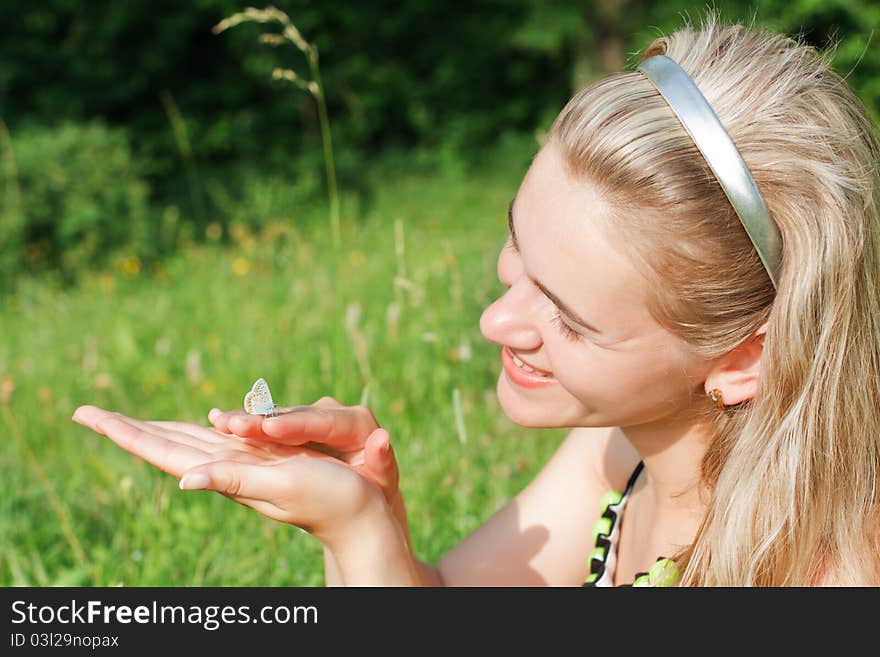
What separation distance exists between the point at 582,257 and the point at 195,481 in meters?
0.58

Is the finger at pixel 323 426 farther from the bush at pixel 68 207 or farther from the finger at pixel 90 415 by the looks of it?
the bush at pixel 68 207

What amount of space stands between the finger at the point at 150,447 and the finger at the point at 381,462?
0.24 meters

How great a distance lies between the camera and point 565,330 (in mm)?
1391

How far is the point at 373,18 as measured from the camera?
1184 centimetres

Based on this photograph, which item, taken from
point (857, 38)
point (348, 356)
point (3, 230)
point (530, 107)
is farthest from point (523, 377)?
point (530, 107)

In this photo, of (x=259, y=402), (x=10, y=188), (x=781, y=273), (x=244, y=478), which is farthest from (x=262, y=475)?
(x=10, y=188)

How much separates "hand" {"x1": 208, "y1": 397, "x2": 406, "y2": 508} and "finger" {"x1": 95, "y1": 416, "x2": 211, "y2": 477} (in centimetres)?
6

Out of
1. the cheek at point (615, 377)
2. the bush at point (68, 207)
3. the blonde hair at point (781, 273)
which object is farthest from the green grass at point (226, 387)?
the blonde hair at point (781, 273)

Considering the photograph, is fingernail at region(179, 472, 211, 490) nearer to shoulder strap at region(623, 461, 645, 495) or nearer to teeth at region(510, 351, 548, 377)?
teeth at region(510, 351, 548, 377)

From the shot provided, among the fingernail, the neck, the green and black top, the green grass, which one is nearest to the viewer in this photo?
the fingernail

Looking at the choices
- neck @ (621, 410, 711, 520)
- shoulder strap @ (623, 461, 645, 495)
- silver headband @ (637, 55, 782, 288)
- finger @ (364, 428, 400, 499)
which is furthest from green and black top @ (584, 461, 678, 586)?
silver headband @ (637, 55, 782, 288)

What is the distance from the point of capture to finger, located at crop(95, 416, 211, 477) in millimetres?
1301

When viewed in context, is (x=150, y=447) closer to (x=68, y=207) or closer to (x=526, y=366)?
(x=526, y=366)

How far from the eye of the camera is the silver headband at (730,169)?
49.8 inches
